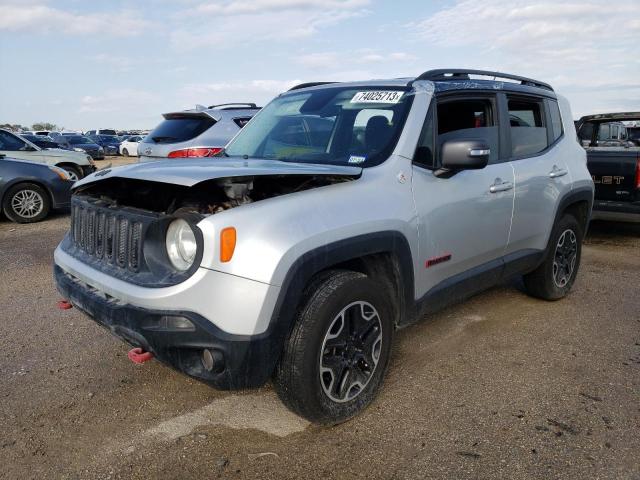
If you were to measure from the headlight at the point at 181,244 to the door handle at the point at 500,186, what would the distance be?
85.8 inches

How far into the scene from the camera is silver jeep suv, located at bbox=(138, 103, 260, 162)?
7.93m

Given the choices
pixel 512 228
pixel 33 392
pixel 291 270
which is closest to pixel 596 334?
pixel 512 228

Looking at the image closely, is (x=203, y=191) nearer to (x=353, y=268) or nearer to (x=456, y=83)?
(x=353, y=268)

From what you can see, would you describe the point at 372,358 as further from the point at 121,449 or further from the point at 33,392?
the point at 33,392

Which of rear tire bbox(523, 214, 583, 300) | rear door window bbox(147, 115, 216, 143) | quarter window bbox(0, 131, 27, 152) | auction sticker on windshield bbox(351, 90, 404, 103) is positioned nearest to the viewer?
auction sticker on windshield bbox(351, 90, 404, 103)

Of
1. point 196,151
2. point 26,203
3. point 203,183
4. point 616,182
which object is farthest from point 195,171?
point 26,203

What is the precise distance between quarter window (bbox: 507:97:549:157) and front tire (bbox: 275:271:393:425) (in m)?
1.98

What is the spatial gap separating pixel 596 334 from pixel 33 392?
155 inches

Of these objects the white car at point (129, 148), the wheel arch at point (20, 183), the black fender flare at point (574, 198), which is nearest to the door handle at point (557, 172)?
the black fender flare at point (574, 198)

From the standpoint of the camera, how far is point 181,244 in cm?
260

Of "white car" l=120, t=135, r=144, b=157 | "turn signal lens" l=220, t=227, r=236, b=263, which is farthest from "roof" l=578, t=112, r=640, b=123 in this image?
"white car" l=120, t=135, r=144, b=157

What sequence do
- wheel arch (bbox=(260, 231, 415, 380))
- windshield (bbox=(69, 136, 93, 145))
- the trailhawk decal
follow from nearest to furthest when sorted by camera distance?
wheel arch (bbox=(260, 231, 415, 380)), the trailhawk decal, windshield (bbox=(69, 136, 93, 145))

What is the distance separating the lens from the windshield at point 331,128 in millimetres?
3432

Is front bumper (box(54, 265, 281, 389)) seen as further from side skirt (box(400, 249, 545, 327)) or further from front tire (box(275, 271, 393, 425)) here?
side skirt (box(400, 249, 545, 327))
